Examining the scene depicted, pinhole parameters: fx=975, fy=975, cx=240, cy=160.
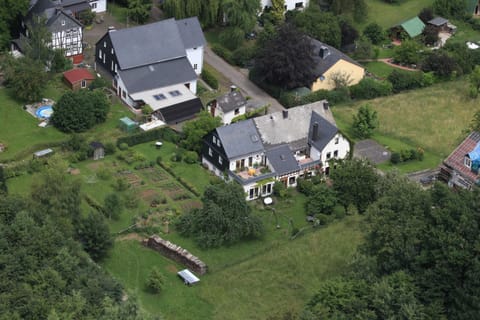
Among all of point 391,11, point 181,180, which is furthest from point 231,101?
point 391,11

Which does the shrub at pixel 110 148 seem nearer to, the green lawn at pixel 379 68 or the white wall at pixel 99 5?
the white wall at pixel 99 5

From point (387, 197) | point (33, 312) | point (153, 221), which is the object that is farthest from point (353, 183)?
point (33, 312)

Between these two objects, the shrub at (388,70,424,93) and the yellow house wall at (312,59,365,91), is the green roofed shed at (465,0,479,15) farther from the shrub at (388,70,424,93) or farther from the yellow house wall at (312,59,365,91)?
the yellow house wall at (312,59,365,91)

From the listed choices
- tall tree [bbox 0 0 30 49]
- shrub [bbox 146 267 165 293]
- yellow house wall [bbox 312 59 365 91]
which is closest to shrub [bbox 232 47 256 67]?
yellow house wall [bbox 312 59 365 91]

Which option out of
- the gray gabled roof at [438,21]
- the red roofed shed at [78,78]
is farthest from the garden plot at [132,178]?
the gray gabled roof at [438,21]

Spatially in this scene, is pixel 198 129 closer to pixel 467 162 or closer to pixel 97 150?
pixel 97 150
